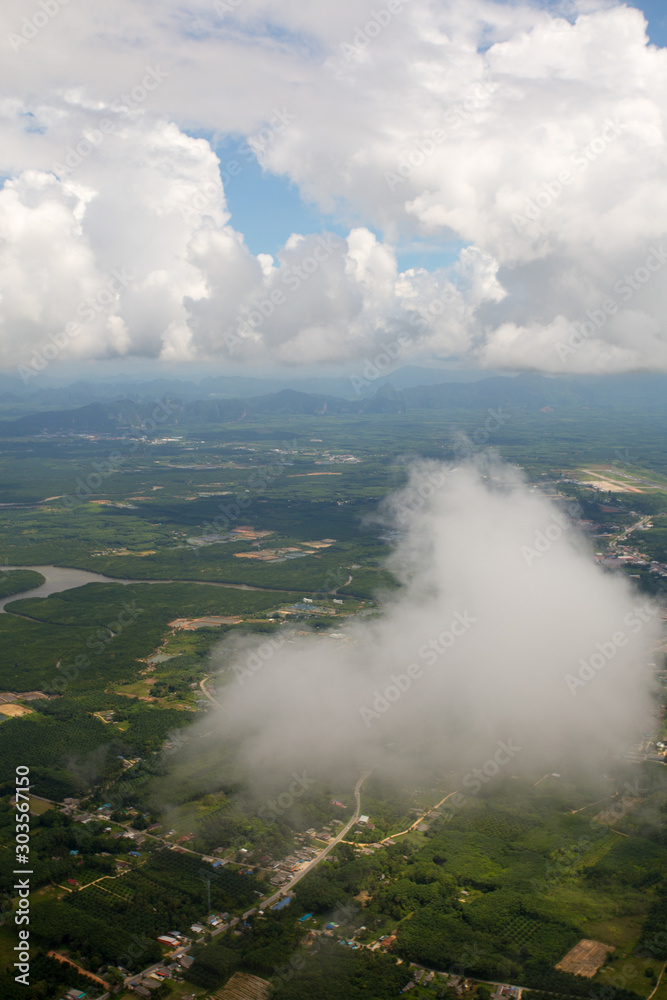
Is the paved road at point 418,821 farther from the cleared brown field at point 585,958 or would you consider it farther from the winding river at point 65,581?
the winding river at point 65,581

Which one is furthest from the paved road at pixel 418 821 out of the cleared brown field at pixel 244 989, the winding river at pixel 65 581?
the winding river at pixel 65 581

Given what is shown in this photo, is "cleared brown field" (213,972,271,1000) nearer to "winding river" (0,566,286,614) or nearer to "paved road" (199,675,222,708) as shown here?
"paved road" (199,675,222,708)

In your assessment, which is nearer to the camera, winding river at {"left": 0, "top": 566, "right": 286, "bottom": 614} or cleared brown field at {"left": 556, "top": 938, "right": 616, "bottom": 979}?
cleared brown field at {"left": 556, "top": 938, "right": 616, "bottom": 979}

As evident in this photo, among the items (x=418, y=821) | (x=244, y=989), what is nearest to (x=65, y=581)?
(x=418, y=821)

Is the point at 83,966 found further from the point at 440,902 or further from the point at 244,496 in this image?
the point at 244,496

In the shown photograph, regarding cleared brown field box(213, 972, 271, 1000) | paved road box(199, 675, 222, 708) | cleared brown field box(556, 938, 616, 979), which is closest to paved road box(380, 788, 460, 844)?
cleared brown field box(556, 938, 616, 979)
